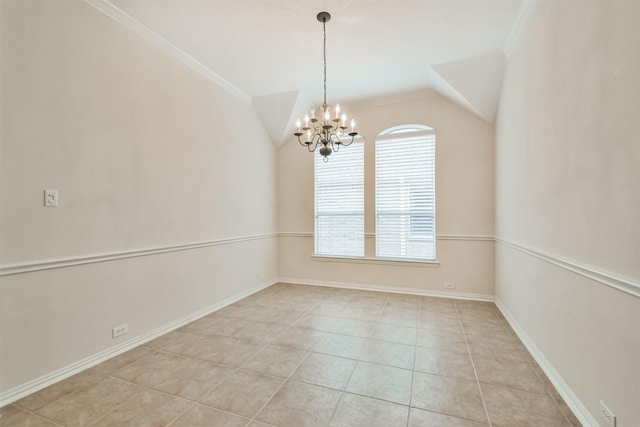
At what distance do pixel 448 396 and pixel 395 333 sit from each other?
1.04m

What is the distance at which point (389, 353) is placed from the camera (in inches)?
101

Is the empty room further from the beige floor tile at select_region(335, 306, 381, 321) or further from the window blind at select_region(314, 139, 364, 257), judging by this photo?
the window blind at select_region(314, 139, 364, 257)

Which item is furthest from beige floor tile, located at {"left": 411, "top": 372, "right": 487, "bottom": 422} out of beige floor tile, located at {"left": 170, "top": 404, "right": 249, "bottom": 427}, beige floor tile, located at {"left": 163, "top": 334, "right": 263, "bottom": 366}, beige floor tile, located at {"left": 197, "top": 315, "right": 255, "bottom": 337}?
beige floor tile, located at {"left": 197, "top": 315, "right": 255, "bottom": 337}

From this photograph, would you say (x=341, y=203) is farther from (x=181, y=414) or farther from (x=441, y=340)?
(x=181, y=414)

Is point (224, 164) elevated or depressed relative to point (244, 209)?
elevated

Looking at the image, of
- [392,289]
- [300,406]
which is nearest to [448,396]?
[300,406]

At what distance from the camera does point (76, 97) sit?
2.28m

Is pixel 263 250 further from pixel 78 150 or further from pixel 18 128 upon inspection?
pixel 18 128

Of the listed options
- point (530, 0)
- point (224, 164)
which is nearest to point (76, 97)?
point (224, 164)

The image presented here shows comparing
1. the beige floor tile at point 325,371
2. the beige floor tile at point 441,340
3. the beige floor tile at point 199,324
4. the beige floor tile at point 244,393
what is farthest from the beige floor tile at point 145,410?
the beige floor tile at point 441,340

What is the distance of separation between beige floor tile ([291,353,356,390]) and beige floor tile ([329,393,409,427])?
19 cm

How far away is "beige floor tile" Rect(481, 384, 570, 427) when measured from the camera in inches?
66.7

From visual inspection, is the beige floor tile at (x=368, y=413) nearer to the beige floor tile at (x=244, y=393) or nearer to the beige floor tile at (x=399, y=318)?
the beige floor tile at (x=244, y=393)

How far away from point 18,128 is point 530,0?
410 cm
